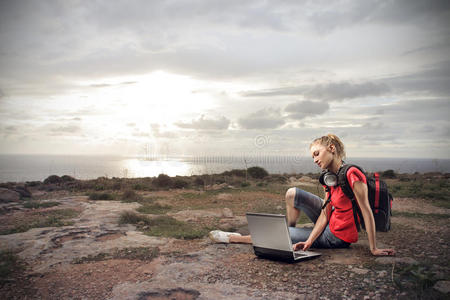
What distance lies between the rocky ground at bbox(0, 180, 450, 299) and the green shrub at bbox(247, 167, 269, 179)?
617 inches

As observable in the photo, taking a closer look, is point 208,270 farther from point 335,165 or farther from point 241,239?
point 335,165

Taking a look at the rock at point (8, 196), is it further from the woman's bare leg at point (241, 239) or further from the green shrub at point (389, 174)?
the green shrub at point (389, 174)

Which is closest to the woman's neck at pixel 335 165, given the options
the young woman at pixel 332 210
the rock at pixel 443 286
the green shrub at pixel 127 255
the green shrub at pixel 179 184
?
the young woman at pixel 332 210

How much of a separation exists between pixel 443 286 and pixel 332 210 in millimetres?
1517

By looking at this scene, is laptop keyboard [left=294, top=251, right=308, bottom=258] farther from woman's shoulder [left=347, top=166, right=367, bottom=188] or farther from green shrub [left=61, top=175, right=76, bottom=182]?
green shrub [left=61, top=175, right=76, bottom=182]

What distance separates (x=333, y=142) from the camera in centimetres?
427

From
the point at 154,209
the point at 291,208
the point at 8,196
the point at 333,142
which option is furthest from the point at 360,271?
the point at 8,196

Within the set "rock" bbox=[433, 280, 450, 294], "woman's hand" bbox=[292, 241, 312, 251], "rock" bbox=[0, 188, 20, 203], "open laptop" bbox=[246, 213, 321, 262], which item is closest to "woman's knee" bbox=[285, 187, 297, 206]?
"woman's hand" bbox=[292, 241, 312, 251]

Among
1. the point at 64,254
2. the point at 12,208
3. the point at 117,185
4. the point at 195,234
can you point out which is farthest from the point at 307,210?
the point at 117,185

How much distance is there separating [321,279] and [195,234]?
287 centimetres

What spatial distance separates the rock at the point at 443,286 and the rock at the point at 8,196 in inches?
490

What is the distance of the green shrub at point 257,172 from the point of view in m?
22.0

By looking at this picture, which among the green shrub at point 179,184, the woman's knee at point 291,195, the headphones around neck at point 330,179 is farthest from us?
the green shrub at point 179,184

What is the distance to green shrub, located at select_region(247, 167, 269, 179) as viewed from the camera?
22.0 m
